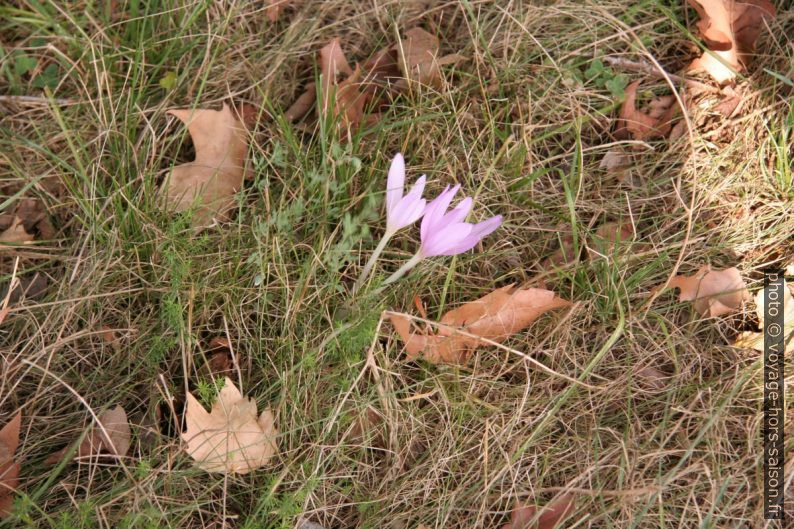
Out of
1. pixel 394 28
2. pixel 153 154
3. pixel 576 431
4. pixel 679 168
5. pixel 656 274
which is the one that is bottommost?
pixel 576 431

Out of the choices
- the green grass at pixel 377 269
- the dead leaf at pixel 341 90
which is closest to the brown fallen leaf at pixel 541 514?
the green grass at pixel 377 269

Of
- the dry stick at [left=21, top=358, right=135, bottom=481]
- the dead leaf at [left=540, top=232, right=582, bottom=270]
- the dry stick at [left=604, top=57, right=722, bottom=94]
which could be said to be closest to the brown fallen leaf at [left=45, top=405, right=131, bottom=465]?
the dry stick at [left=21, top=358, right=135, bottom=481]

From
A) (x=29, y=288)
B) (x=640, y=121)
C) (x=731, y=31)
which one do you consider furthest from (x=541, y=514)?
(x=731, y=31)

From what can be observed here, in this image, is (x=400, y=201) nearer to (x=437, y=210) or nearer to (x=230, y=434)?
(x=437, y=210)

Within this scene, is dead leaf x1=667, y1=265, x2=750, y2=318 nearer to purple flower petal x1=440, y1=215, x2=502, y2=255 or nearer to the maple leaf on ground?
the maple leaf on ground

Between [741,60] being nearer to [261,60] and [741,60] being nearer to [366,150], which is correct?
[366,150]

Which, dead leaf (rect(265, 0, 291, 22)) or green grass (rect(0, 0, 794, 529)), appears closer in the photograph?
green grass (rect(0, 0, 794, 529))

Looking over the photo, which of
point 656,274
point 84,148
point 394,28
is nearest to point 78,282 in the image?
point 84,148
